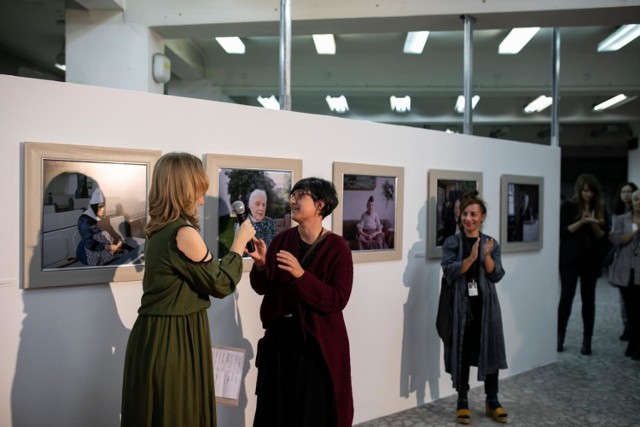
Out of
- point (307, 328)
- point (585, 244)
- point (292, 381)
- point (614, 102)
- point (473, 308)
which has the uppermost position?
point (614, 102)

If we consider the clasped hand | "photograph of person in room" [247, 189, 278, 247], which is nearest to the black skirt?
"photograph of person in room" [247, 189, 278, 247]

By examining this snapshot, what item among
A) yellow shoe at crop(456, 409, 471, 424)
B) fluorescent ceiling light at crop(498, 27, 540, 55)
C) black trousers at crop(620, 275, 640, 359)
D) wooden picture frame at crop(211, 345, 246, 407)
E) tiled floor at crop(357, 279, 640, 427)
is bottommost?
tiled floor at crop(357, 279, 640, 427)

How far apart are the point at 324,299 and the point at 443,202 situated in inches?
91.0

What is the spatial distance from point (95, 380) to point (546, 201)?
460 centimetres

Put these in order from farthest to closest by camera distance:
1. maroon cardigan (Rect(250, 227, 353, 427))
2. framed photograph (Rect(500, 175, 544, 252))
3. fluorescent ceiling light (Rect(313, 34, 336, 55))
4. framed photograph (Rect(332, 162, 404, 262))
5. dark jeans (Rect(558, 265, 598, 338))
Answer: fluorescent ceiling light (Rect(313, 34, 336, 55)) → dark jeans (Rect(558, 265, 598, 338)) → framed photograph (Rect(500, 175, 544, 252)) → framed photograph (Rect(332, 162, 404, 262)) → maroon cardigan (Rect(250, 227, 353, 427))

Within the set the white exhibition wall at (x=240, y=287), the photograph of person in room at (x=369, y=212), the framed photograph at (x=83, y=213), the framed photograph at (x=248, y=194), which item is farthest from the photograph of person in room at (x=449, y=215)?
the framed photograph at (x=83, y=213)

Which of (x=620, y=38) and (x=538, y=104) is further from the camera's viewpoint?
(x=538, y=104)

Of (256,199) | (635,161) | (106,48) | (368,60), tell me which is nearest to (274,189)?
(256,199)

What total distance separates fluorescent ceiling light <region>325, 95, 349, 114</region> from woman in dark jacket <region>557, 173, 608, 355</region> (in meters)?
6.16

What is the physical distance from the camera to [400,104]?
1240cm

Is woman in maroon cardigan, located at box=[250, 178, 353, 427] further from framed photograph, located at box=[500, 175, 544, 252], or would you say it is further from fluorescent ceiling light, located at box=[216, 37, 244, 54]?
fluorescent ceiling light, located at box=[216, 37, 244, 54]

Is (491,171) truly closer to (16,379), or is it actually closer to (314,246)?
(314,246)

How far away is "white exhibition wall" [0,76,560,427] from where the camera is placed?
2662mm

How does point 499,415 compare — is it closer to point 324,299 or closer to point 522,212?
point 522,212
